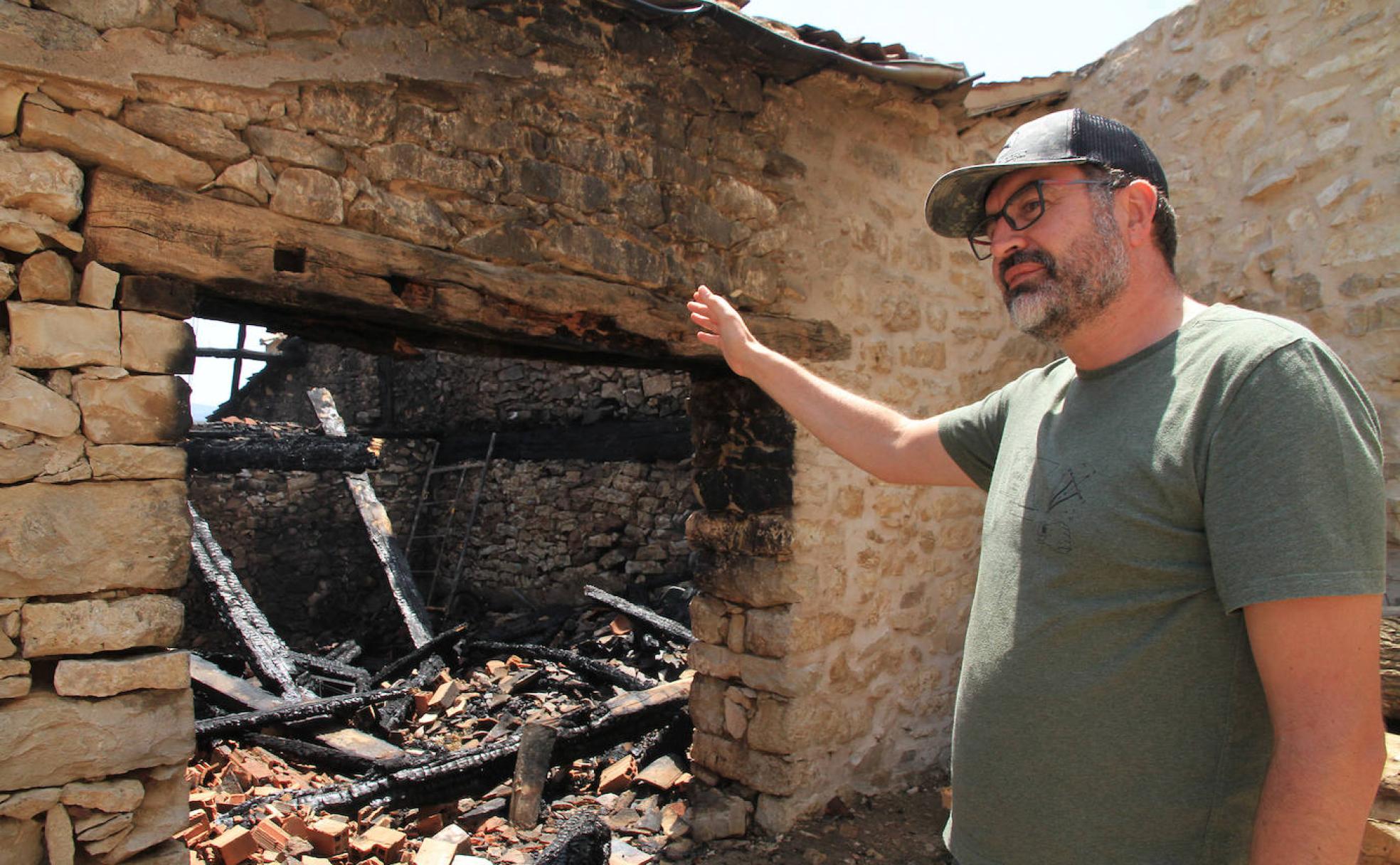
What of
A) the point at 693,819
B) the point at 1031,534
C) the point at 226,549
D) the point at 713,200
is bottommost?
the point at 226,549

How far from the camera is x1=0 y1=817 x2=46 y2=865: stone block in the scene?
6.72ft

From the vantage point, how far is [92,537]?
7.07ft

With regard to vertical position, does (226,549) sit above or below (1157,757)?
below

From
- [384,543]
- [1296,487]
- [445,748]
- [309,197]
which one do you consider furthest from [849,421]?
[384,543]

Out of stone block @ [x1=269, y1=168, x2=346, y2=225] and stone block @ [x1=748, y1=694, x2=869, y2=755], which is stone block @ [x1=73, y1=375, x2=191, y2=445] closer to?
stone block @ [x1=269, y1=168, x2=346, y2=225]

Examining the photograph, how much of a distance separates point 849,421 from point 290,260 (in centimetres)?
172

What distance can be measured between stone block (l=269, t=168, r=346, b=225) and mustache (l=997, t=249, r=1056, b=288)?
6.35ft

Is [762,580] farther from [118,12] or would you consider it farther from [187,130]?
[118,12]

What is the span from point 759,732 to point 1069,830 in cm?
248

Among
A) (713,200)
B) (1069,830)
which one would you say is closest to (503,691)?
(713,200)

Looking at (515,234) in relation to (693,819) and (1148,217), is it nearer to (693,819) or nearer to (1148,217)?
(1148,217)

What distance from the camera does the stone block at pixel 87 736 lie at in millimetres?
2057

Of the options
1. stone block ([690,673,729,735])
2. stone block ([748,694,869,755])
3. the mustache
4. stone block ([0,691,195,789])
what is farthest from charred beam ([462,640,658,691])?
the mustache

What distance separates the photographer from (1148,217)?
1420 millimetres
